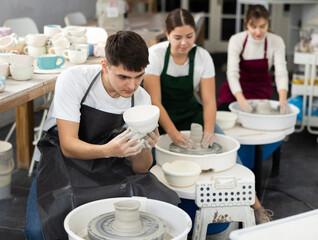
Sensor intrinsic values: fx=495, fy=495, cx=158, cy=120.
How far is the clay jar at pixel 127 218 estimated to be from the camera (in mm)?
1744

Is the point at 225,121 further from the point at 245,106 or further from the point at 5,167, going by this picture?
the point at 5,167

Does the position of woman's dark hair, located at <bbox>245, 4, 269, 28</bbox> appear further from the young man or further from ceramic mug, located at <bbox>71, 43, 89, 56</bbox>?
the young man

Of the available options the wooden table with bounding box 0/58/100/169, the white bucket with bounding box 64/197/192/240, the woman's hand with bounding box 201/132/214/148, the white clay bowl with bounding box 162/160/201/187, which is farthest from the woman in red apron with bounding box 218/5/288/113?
the white bucket with bounding box 64/197/192/240

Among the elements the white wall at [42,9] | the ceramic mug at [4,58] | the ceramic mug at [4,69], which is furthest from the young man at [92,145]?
the white wall at [42,9]

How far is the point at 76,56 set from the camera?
9.45ft

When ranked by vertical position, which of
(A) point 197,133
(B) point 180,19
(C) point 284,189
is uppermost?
(B) point 180,19

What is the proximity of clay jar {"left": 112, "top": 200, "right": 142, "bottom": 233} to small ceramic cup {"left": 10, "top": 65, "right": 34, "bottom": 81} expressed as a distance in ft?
3.11

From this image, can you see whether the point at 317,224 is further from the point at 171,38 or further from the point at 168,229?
the point at 171,38

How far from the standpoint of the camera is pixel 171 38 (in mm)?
2779

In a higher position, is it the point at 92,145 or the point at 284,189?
the point at 92,145

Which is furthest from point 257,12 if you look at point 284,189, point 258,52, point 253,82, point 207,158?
A: point 207,158

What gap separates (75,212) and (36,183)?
366 mm

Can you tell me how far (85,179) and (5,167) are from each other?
1123 millimetres

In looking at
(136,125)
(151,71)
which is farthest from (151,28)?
(136,125)
